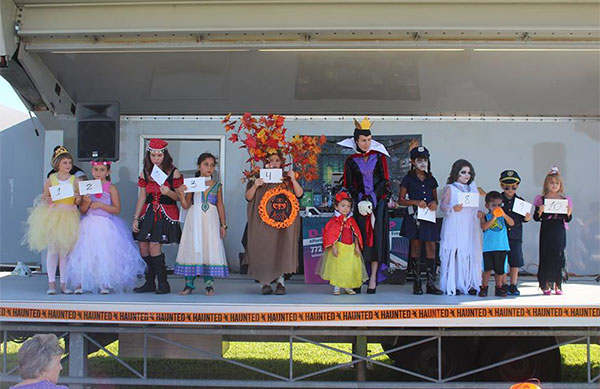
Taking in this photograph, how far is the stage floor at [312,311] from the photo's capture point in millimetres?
4582

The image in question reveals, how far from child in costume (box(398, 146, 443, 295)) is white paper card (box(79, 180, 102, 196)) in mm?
3104

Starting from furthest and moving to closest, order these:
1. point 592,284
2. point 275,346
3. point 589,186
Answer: point 275,346
point 589,186
point 592,284

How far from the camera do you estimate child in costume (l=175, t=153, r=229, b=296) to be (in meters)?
5.32

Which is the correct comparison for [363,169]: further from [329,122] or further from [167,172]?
[167,172]

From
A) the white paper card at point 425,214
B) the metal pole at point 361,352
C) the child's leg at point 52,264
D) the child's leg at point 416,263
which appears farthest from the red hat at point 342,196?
the child's leg at point 52,264

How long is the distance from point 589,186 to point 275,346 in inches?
Answer: 199

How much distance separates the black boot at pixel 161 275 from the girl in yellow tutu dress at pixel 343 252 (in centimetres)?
158

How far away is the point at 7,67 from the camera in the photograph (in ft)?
19.1

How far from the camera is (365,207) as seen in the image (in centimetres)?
539

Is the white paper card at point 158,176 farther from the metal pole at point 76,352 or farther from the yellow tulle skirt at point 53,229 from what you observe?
the metal pole at point 76,352

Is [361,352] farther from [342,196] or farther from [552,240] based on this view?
[552,240]

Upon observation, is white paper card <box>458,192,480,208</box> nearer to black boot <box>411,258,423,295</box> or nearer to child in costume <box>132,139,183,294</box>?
black boot <box>411,258,423,295</box>

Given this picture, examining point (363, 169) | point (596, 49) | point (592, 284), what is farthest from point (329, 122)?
point (592, 284)

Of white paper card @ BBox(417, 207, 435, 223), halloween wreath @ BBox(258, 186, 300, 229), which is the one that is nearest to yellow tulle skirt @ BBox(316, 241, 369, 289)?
halloween wreath @ BBox(258, 186, 300, 229)
